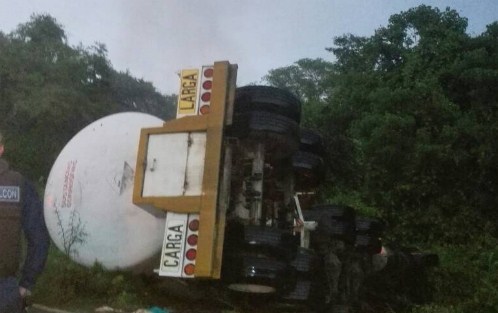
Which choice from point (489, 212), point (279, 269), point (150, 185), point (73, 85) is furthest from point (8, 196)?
point (73, 85)

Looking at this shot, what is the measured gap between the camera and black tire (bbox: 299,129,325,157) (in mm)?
4605

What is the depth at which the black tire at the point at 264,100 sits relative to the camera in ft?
12.7

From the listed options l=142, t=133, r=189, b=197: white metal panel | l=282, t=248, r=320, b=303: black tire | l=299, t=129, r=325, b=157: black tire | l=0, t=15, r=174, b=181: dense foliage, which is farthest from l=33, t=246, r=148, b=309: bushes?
l=0, t=15, r=174, b=181: dense foliage

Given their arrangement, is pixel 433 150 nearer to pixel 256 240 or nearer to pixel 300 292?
pixel 300 292

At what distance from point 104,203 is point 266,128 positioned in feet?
3.58

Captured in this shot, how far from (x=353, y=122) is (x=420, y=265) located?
777 centimetres

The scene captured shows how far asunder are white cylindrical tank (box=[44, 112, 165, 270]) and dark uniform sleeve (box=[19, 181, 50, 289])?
1087 mm

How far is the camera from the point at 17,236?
2611 mm

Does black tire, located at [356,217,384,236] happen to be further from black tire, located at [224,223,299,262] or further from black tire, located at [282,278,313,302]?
black tire, located at [224,223,299,262]

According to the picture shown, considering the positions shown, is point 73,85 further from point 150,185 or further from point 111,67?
→ point 150,185

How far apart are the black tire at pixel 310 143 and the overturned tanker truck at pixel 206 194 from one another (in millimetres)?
11

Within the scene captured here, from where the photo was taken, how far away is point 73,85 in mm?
20516

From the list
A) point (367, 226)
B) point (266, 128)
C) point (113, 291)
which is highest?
point (266, 128)

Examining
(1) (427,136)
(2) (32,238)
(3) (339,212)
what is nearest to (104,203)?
(2) (32,238)
